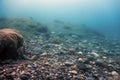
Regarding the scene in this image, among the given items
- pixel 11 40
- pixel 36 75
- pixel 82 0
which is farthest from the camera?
pixel 82 0

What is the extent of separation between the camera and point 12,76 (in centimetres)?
672

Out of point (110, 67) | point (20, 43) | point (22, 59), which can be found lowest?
point (110, 67)

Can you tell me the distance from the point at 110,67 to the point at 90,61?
1159 millimetres

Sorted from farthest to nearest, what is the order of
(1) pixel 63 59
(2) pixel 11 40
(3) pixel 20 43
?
(1) pixel 63 59 < (3) pixel 20 43 < (2) pixel 11 40

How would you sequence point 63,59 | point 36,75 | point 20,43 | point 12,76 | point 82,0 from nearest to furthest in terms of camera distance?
point 12,76 → point 36,75 → point 20,43 → point 63,59 → point 82,0

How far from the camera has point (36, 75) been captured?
7.18 meters

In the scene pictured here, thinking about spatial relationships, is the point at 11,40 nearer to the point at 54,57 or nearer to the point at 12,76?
the point at 12,76

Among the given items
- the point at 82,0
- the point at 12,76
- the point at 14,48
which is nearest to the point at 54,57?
the point at 14,48

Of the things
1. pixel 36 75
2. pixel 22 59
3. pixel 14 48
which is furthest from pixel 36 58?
pixel 36 75

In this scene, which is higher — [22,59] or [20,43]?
[20,43]

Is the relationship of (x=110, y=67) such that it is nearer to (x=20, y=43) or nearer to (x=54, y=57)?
(x=54, y=57)

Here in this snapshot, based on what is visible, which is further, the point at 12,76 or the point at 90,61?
the point at 90,61

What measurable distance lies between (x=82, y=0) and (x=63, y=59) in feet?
336

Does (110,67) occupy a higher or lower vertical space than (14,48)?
lower
